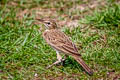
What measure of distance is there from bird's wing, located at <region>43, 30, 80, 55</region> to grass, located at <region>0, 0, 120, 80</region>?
1.79 feet

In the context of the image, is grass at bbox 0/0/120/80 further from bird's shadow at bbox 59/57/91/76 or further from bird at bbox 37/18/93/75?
bird at bbox 37/18/93/75

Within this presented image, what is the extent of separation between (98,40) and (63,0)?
3401mm

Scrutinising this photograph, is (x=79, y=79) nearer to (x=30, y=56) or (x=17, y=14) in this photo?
(x=30, y=56)

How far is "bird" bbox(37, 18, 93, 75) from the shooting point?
8097mm

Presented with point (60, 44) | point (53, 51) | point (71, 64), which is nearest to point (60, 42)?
point (60, 44)

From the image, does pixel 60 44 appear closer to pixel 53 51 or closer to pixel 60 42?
pixel 60 42

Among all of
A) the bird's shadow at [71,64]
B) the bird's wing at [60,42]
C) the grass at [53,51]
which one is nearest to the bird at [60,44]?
the bird's wing at [60,42]

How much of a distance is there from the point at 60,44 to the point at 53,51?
98cm

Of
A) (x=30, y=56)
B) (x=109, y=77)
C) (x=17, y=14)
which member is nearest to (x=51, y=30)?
(x=30, y=56)

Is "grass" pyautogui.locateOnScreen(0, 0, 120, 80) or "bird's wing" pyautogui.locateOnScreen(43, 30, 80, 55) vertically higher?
"bird's wing" pyautogui.locateOnScreen(43, 30, 80, 55)

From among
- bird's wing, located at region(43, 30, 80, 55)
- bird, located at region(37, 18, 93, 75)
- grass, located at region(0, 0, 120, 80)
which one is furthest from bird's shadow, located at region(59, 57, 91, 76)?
bird's wing, located at region(43, 30, 80, 55)

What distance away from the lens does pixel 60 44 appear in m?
8.55

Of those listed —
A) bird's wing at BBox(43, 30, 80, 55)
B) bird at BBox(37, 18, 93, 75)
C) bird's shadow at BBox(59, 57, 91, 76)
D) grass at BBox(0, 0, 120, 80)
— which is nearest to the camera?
bird at BBox(37, 18, 93, 75)

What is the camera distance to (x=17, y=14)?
39.5ft
